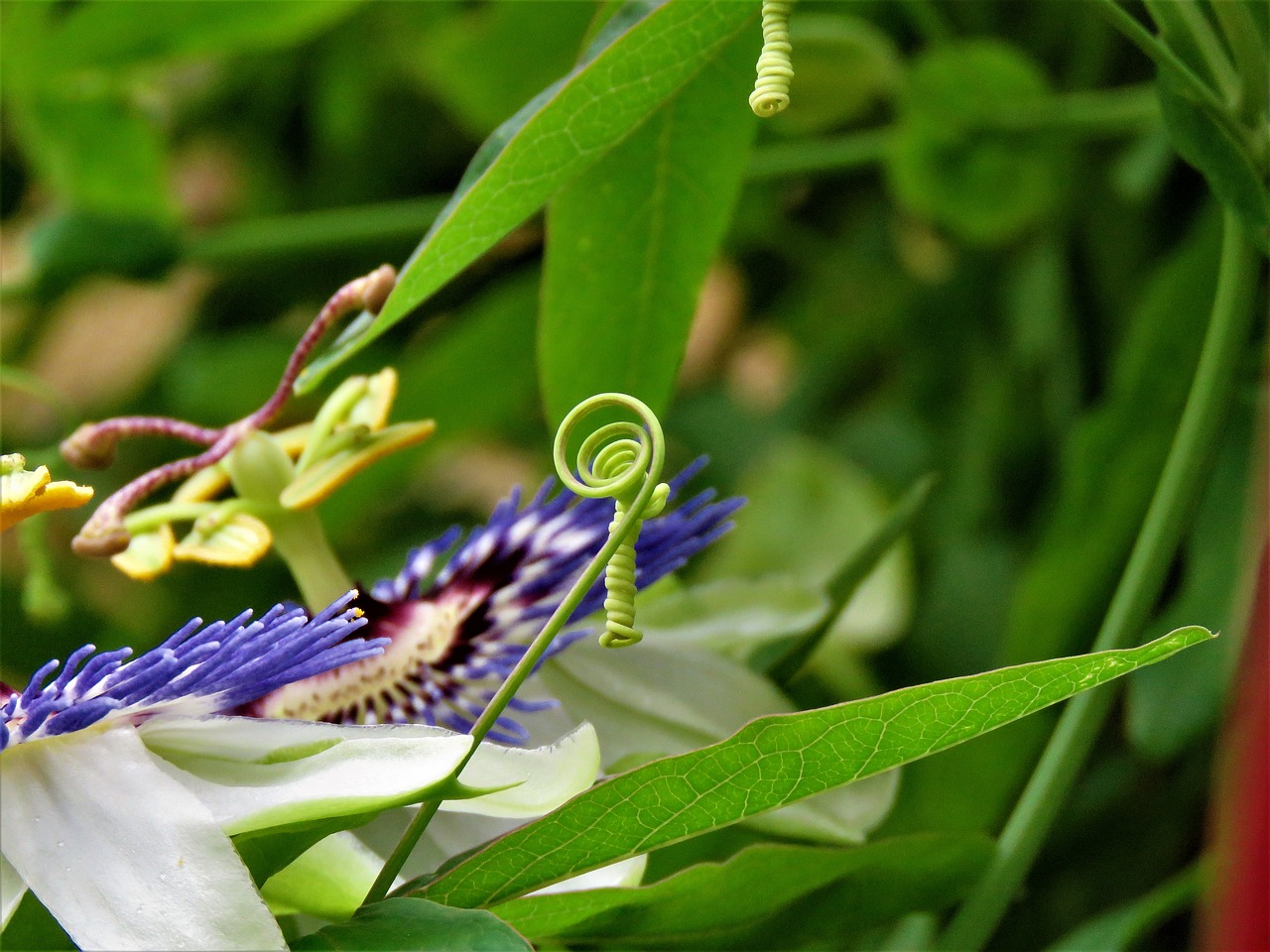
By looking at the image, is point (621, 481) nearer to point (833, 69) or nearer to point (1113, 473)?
point (1113, 473)

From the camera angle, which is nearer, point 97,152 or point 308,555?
point 308,555

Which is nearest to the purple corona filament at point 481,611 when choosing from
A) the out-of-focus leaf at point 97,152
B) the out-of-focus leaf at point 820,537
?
the out-of-focus leaf at point 820,537

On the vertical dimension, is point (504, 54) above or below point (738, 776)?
above

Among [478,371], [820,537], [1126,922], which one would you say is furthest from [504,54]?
[1126,922]

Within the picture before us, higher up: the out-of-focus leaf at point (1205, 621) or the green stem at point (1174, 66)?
the green stem at point (1174, 66)

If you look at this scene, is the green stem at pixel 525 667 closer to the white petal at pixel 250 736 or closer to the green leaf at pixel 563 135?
the white petal at pixel 250 736

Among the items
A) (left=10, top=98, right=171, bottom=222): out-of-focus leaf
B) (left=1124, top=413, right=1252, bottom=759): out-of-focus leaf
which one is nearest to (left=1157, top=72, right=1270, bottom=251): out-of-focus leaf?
(left=1124, top=413, right=1252, bottom=759): out-of-focus leaf
